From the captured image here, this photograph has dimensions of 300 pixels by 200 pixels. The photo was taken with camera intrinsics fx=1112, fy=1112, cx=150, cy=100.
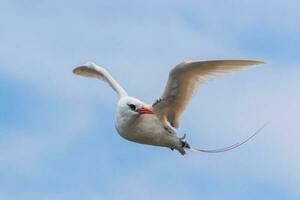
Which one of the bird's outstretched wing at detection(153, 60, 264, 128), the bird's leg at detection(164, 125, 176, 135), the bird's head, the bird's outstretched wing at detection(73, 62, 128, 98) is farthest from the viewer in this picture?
the bird's outstretched wing at detection(73, 62, 128, 98)

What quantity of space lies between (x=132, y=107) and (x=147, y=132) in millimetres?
716

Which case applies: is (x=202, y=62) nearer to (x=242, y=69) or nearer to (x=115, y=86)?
(x=242, y=69)

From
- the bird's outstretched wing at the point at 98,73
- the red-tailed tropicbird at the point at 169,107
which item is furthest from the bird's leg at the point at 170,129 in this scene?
the bird's outstretched wing at the point at 98,73

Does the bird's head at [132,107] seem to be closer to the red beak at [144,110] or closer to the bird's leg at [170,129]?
the red beak at [144,110]

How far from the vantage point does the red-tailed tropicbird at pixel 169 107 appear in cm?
2292

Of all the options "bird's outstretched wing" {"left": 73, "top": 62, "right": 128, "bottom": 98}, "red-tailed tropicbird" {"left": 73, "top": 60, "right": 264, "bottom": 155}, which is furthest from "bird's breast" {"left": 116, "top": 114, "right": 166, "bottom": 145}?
"bird's outstretched wing" {"left": 73, "top": 62, "right": 128, "bottom": 98}

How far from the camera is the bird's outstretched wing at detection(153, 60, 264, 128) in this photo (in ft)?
76.1

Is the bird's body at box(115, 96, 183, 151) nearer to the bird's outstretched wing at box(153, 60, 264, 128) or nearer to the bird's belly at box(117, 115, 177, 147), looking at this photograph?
the bird's belly at box(117, 115, 177, 147)

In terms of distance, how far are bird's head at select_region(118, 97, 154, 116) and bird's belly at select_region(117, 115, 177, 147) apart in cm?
19

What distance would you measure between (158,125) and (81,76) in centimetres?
448

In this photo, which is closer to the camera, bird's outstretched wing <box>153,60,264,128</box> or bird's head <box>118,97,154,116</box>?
bird's head <box>118,97,154,116</box>

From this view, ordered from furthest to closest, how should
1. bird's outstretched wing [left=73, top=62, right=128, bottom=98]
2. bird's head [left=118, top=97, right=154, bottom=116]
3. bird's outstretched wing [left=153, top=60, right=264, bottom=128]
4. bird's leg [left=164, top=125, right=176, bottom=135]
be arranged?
bird's outstretched wing [left=73, top=62, right=128, bottom=98] < bird's leg [left=164, top=125, right=176, bottom=135] < bird's outstretched wing [left=153, top=60, right=264, bottom=128] < bird's head [left=118, top=97, right=154, bottom=116]

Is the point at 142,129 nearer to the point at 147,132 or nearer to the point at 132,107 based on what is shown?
the point at 147,132

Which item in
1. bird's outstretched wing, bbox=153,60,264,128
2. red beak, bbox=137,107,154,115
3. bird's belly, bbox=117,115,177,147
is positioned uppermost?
bird's outstretched wing, bbox=153,60,264,128
